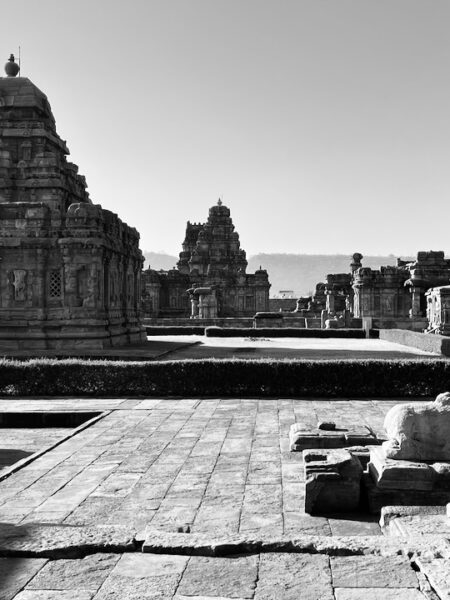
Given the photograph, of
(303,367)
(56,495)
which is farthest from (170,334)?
(56,495)

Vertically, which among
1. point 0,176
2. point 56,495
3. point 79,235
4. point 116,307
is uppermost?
point 0,176

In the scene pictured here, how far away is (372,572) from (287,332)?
1282 inches

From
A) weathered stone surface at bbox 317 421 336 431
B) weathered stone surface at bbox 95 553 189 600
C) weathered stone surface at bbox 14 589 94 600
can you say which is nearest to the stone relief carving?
weathered stone surface at bbox 317 421 336 431

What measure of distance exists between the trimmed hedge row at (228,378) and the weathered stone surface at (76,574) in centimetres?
898

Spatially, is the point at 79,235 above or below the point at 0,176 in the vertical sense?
below

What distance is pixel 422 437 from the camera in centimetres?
661

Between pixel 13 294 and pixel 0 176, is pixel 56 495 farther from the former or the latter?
pixel 0 176

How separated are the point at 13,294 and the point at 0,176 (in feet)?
20.8

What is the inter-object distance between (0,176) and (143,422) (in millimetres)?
18591

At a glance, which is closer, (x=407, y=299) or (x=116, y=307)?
(x=116, y=307)

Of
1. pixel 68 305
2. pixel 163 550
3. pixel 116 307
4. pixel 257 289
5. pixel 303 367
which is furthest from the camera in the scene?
pixel 257 289

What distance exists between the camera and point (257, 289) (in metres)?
64.1

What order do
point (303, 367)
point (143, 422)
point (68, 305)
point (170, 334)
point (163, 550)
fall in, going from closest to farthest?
point (163, 550) < point (143, 422) < point (303, 367) < point (68, 305) < point (170, 334)

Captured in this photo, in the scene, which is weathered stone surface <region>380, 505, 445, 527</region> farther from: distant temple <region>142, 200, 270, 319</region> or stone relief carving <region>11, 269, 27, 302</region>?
distant temple <region>142, 200, 270, 319</region>
